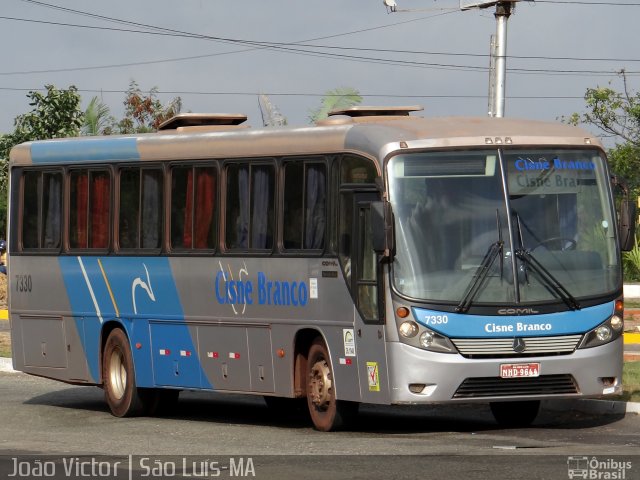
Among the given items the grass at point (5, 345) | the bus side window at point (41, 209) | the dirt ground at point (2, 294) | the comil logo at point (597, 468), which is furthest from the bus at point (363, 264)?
the dirt ground at point (2, 294)

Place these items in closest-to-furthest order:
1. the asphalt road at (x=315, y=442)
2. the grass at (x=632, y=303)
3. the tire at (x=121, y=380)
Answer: the asphalt road at (x=315, y=442), the tire at (x=121, y=380), the grass at (x=632, y=303)

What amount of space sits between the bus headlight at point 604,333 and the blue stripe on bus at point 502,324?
0.10 m

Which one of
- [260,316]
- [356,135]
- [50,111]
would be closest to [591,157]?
[356,135]

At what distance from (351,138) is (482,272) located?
1908 mm

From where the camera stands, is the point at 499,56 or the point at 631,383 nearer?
the point at 631,383

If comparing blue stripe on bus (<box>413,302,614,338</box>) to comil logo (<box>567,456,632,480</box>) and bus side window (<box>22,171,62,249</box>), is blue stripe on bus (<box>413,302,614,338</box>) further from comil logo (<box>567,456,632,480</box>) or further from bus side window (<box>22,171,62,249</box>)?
bus side window (<box>22,171,62,249</box>)

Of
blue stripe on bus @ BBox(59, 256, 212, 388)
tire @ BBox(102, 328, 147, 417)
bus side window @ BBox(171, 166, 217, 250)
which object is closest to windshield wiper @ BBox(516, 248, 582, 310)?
bus side window @ BBox(171, 166, 217, 250)

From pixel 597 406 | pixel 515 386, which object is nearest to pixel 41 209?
pixel 597 406

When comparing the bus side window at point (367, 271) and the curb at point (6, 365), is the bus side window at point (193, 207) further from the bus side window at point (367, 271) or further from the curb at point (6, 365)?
the curb at point (6, 365)

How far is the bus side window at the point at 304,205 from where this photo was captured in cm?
1622

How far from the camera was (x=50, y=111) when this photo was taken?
40.6 meters

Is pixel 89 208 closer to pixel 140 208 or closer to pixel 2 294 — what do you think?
pixel 140 208

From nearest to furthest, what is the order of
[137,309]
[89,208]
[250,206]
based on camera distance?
1. [250,206]
2. [137,309]
3. [89,208]

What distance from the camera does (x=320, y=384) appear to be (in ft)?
52.8
